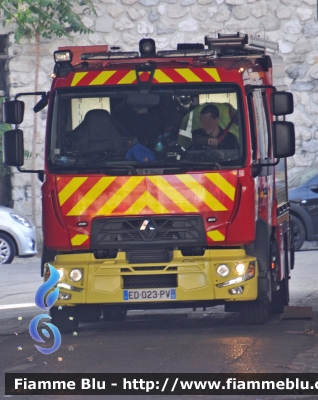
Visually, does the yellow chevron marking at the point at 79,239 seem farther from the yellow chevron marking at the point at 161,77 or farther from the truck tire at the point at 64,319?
the yellow chevron marking at the point at 161,77

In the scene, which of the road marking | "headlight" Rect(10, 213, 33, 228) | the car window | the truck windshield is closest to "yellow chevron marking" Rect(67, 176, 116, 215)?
the truck windshield

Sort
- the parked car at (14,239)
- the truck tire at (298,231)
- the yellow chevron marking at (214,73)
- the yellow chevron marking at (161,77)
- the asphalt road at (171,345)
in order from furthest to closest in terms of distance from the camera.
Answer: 1. the truck tire at (298,231)
2. the parked car at (14,239)
3. the yellow chevron marking at (161,77)
4. the yellow chevron marking at (214,73)
5. the asphalt road at (171,345)

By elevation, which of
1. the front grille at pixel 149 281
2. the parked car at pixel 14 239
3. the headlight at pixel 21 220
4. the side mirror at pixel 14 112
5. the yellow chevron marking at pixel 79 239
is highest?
the side mirror at pixel 14 112

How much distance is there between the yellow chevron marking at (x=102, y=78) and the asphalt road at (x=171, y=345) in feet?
8.16

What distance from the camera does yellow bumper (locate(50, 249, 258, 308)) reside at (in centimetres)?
1112

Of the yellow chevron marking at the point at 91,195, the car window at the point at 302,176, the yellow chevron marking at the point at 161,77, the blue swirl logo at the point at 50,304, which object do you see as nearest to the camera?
the blue swirl logo at the point at 50,304

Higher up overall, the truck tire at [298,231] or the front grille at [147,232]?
the front grille at [147,232]

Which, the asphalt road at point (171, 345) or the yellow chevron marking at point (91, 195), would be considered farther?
the yellow chevron marking at point (91, 195)

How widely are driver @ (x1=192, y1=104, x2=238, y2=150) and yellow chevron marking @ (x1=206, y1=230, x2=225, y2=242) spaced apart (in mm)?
814

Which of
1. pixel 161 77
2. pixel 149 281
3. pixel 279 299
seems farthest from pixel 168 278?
pixel 279 299

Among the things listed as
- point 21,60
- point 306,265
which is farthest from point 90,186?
point 21,60

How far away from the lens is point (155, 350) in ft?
34.0

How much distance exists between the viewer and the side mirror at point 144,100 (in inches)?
449

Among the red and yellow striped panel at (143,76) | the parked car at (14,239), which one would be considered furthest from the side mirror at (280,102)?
the parked car at (14,239)
